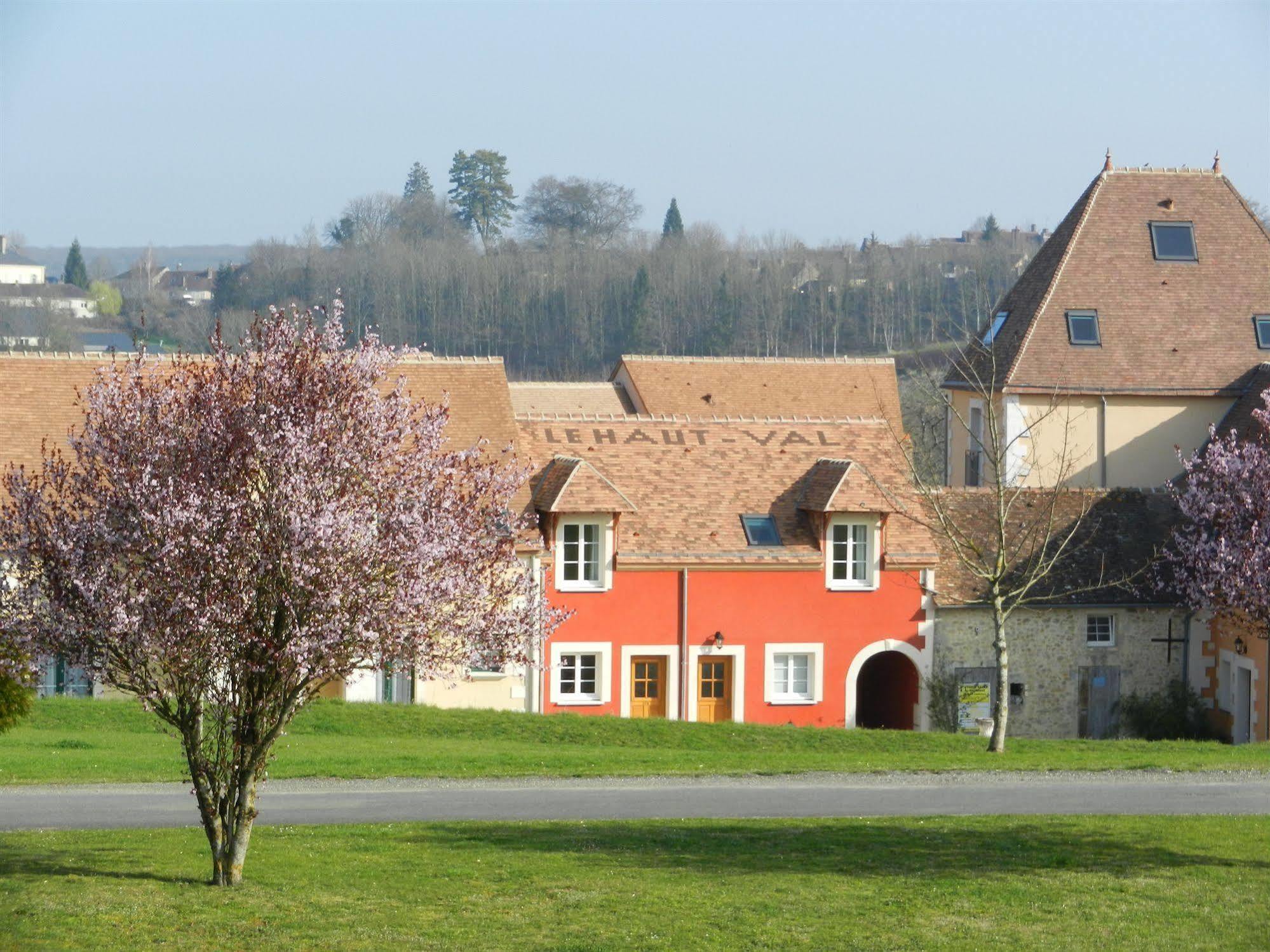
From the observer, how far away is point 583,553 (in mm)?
35906

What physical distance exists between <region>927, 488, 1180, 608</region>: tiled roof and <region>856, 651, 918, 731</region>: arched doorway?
82.7 inches

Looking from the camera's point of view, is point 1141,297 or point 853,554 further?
point 1141,297

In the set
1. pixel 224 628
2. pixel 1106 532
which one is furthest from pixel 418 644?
pixel 1106 532

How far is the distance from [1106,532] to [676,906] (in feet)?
82.7

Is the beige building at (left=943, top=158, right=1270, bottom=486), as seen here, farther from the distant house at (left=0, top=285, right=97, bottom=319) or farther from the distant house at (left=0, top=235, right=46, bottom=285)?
the distant house at (left=0, top=235, right=46, bottom=285)

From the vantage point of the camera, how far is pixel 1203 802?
77.2 feet

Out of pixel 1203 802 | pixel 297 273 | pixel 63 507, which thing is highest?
pixel 297 273

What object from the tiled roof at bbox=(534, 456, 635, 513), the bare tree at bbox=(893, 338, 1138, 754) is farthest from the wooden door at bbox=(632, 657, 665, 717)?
the bare tree at bbox=(893, 338, 1138, 754)

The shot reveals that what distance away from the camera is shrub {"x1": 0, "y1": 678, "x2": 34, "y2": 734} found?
21.7 meters

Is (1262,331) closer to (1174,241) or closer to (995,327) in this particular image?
(1174,241)

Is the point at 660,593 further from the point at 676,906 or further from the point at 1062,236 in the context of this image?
the point at 676,906

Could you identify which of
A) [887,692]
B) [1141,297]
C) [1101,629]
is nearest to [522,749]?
[887,692]

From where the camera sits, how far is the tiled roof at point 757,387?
173ft

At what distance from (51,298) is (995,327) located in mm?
84818
